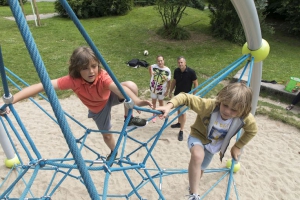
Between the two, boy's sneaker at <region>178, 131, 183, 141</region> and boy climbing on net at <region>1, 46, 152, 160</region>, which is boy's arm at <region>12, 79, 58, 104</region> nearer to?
boy climbing on net at <region>1, 46, 152, 160</region>

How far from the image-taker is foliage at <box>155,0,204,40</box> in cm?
848

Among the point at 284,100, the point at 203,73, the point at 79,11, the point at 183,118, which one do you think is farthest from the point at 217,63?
the point at 79,11

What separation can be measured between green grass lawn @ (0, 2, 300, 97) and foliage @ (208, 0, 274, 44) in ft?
Answer: 1.01

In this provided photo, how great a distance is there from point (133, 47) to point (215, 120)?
22.5ft

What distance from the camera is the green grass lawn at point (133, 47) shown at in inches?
255

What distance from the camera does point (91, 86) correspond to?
198cm

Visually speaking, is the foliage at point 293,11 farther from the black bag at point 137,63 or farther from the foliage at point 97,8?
the foliage at point 97,8

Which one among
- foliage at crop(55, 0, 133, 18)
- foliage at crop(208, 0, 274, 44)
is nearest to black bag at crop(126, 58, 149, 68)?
foliage at crop(208, 0, 274, 44)

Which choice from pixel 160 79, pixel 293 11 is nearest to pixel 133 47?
pixel 160 79

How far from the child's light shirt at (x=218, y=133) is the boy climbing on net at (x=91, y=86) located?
1.59 ft

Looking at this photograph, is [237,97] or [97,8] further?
[97,8]

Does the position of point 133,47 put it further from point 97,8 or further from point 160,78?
point 97,8

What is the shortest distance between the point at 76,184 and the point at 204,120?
1.87 metres

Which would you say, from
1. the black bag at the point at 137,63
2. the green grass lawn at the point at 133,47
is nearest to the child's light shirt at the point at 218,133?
the green grass lawn at the point at 133,47
